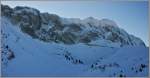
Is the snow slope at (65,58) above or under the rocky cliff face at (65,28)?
under

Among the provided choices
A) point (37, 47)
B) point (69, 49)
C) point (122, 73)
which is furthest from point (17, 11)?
point (122, 73)

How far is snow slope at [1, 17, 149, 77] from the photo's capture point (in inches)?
142

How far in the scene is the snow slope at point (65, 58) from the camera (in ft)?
11.9

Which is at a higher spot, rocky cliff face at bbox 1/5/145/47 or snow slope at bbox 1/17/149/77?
rocky cliff face at bbox 1/5/145/47

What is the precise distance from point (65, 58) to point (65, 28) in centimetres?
32

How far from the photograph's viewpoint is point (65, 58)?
3.70 m

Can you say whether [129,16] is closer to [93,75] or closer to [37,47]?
[93,75]

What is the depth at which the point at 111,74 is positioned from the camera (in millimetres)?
3742

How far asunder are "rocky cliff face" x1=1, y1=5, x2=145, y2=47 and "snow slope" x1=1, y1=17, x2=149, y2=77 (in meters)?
0.06

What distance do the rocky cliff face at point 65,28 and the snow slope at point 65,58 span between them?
0.18 ft

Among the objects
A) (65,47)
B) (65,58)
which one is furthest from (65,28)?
(65,58)

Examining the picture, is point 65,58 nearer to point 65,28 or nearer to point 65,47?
point 65,47

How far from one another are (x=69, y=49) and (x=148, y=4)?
0.96 m

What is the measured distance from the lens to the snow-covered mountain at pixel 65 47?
3.62 meters
